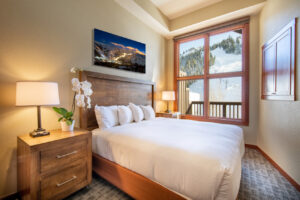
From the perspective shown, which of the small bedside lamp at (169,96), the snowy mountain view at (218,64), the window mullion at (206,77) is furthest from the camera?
the small bedside lamp at (169,96)

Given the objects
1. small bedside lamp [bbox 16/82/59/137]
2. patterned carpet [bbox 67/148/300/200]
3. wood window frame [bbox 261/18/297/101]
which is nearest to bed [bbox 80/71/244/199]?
patterned carpet [bbox 67/148/300/200]

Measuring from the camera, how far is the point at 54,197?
1.38m

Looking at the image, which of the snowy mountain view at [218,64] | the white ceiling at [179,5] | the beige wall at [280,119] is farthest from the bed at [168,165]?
the white ceiling at [179,5]

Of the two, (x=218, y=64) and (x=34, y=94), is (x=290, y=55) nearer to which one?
(x=218, y=64)

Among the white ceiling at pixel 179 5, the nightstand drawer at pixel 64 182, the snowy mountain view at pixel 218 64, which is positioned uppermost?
the white ceiling at pixel 179 5

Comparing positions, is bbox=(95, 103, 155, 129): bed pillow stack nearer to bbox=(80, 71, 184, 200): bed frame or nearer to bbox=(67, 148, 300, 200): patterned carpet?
bbox=(80, 71, 184, 200): bed frame

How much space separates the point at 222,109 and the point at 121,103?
2.85m

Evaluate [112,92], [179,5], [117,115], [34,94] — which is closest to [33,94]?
[34,94]

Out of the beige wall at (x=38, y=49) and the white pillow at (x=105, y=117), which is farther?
the white pillow at (x=105, y=117)

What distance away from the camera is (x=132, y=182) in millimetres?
1427

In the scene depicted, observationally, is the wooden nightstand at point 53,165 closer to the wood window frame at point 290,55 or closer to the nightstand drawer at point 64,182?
the nightstand drawer at point 64,182

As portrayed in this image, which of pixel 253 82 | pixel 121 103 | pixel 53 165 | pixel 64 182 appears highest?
pixel 253 82

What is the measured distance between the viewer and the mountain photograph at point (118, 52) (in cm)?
251

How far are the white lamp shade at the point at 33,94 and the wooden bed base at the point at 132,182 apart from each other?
0.98 m
